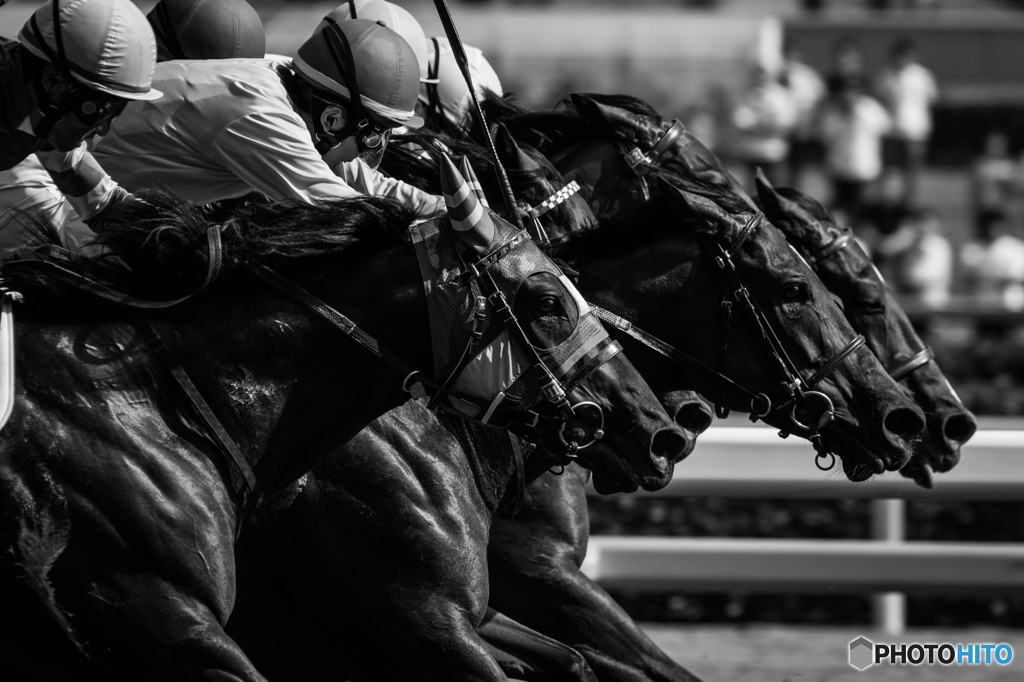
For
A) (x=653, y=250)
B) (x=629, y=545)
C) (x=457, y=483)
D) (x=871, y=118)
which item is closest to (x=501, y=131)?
(x=653, y=250)

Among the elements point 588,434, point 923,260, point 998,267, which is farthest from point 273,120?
point 998,267

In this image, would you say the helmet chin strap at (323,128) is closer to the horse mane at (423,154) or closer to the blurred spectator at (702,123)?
the horse mane at (423,154)

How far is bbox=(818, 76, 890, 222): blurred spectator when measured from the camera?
11461mm

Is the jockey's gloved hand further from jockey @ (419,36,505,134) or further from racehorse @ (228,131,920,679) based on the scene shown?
jockey @ (419,36,505,134)

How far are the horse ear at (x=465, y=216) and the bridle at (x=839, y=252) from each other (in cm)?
205

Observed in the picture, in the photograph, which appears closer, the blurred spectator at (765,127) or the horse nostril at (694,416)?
the horse nostril at (694,416)

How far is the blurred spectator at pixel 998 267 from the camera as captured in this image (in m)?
10.5

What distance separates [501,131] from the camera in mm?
4984

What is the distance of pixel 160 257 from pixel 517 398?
2.86 feet

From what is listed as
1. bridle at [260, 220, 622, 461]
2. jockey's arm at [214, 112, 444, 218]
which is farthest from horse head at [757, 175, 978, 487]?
bridle at [260, 220, 622, 461]

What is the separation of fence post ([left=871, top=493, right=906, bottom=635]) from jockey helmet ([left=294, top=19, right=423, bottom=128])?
312cm

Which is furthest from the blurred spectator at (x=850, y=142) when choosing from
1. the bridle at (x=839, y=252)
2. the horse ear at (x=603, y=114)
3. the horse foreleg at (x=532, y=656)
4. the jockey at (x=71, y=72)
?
the jockey at (x=71, y=72)

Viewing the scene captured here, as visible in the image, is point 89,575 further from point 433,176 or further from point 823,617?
point 823,617

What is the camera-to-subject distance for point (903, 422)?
4.62 m
